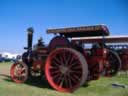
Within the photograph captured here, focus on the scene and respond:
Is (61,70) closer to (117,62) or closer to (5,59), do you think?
(117,62)

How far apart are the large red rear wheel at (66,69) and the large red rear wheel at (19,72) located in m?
1.79

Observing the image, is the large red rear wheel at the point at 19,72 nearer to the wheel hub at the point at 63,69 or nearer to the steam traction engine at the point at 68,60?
the steam traction engine at the point at 68,60

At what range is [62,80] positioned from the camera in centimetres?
978

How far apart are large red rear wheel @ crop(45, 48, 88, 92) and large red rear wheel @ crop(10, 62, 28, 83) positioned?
179 centimetres

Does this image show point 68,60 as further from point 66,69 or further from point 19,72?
point 19,72

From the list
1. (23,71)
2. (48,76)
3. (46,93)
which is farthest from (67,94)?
(23,71)

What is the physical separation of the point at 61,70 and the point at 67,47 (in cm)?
95

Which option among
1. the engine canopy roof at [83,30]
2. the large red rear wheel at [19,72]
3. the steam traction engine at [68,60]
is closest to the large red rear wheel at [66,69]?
the steam traction engine at [68,60]

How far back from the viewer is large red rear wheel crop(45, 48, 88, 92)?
927cm

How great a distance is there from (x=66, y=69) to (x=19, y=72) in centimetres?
279

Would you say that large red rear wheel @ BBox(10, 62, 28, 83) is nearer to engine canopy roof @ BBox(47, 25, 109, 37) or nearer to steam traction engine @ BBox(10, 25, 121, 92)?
steam traction engine @ BBox(10, 25, 121, 92)

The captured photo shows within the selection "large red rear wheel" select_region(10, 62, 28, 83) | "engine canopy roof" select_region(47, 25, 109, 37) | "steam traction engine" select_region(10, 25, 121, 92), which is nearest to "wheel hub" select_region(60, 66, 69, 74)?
"steam traction engine" select_region(10, 25, 121, 92)

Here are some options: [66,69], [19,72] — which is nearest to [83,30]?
[66,69]

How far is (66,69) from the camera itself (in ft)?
32.0
